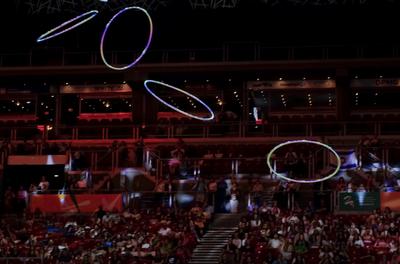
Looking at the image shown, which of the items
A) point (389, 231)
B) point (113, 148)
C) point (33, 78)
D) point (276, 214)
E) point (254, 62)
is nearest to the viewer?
point (389, 231)

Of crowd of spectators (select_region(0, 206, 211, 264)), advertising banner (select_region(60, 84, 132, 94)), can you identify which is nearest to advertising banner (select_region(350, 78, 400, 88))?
advertising banner (select_region(60, 84, 132, 94))

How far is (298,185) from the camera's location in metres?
35.2

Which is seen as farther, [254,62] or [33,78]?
[33,78]

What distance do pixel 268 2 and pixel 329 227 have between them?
1839cm

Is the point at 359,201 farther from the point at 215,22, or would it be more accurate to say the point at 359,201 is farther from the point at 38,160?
the point at 215,22

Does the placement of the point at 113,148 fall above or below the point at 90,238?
above

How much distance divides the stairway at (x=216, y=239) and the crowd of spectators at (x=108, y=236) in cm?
30

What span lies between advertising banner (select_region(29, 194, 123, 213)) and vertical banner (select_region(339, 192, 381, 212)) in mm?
9521

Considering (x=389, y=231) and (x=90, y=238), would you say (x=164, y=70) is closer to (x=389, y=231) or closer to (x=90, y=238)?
(x=90, y=238)

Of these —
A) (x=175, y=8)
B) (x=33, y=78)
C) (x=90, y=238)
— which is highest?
(x=175, y=8)

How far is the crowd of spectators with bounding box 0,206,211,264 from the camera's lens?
31000mm

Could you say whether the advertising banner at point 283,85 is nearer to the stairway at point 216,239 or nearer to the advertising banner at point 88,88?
the advertising banner at point 88,88

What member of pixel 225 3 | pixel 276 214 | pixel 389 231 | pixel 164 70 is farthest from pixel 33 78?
pixel 389 231

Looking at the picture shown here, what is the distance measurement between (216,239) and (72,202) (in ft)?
25.3
